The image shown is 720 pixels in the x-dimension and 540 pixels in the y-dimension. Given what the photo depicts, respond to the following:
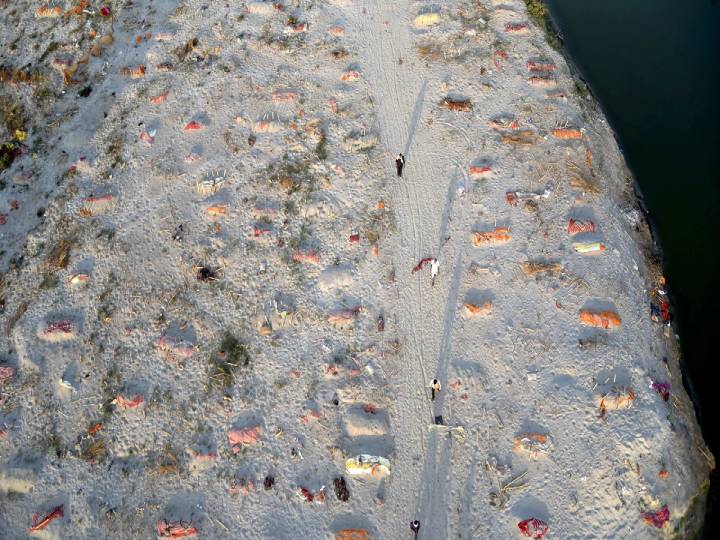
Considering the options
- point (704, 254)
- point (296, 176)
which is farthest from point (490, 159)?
point (704, 254)

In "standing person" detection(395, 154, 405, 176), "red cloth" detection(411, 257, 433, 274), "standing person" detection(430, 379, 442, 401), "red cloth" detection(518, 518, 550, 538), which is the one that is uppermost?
"standing person" detection(395, 154, 405, 176)

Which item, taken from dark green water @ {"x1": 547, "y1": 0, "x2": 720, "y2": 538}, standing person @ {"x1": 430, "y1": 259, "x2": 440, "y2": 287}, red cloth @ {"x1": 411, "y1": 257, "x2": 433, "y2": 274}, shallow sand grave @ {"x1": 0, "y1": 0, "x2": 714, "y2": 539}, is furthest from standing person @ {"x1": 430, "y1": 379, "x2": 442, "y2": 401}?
dark green water @ {"x1": 547, "y1": 0, "x2": 720, "y2": 538}

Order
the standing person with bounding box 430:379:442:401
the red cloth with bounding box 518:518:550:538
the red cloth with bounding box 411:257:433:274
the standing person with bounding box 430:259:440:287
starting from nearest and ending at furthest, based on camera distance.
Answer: the red cloth with bounding box 518:518:550:538, the standing person with bounding box 430:379:442:401, the standing person with bounding box 430:259:440:287, the red cloth with bounding box 411:257:433:274

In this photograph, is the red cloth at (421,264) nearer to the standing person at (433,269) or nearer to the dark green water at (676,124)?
the standing person at (433,269)

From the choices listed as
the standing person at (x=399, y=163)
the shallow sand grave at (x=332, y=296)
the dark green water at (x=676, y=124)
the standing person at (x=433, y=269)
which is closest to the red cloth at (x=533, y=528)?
A: the shallow sand grave at (x=332, y=296)

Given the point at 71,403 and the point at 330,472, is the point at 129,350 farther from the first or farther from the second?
the point at 330,472

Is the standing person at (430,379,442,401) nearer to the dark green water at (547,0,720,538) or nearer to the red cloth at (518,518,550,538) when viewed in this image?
the red cloth at (518,518,550,538)

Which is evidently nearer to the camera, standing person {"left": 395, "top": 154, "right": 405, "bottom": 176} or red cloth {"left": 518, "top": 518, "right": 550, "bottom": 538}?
red cloth {"left": 518, "top": 518, "right": 550, "bottom": 538}
